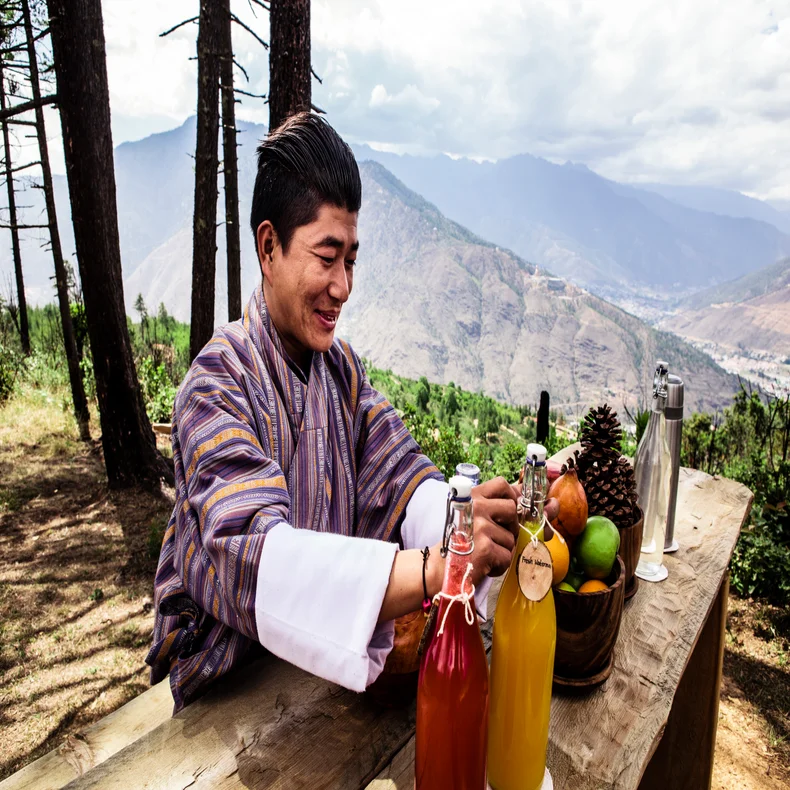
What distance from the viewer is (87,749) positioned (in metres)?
1.41

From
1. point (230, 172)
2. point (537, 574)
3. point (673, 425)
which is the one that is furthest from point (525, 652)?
point (230, 172)

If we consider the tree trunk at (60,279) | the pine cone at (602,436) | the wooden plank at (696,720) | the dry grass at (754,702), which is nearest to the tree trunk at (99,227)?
the tree trunk at (60,279)

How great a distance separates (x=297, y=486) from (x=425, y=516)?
368mm

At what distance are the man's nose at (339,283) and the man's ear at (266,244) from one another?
0.17m

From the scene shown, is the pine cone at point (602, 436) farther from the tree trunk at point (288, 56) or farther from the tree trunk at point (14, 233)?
the tree trunk at point (14, 233)

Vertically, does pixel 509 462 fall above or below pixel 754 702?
above

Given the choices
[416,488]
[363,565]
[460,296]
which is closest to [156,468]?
[416,488]

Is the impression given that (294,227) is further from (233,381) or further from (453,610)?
(453,610)

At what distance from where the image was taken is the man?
104 centimetres

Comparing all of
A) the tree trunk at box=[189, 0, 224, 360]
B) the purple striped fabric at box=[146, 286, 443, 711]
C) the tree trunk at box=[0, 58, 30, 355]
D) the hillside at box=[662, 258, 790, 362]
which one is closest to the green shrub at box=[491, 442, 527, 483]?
the tree trunk at box=[189, 0, 224, 360]

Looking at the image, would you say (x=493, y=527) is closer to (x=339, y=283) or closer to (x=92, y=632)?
(x=339, y=283)

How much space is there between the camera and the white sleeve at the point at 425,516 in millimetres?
1537

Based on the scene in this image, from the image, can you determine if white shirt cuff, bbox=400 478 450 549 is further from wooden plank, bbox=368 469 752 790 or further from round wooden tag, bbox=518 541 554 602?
round wooden tag, bbox=518 541 554 602

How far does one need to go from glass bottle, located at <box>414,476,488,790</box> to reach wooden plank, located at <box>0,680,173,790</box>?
0.93 metres
